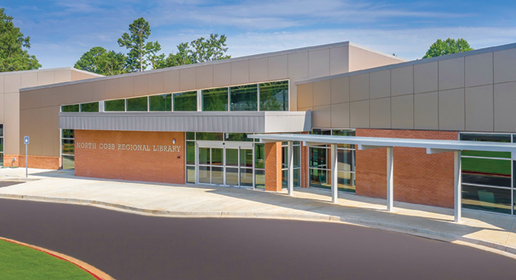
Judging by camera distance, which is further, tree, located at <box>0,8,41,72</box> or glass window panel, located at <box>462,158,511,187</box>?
tree, located at <box>0,8,41,72</box>

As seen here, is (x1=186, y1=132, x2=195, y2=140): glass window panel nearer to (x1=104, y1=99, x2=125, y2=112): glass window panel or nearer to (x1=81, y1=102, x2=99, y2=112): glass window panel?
(x1=104, y1=99, x2=125, y2=112): glass window panel

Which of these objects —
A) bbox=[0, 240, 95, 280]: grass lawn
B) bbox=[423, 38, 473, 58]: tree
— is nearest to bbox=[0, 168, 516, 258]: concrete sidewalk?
bbox=[0, 240, 95, 280]: grass lawn

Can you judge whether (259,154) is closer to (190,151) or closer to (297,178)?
(297,178)

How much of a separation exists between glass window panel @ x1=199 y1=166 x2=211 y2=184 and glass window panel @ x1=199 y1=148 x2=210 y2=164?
33 cm

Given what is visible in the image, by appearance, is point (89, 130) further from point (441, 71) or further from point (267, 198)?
point (441, 71)

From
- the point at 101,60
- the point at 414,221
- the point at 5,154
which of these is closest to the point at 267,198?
the point at 414,221

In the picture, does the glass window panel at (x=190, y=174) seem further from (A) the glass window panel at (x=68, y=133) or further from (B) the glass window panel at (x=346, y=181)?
(A) the glass window panel at (x=68, y=133)

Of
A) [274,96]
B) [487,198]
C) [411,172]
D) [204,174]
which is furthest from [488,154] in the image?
[204,174]

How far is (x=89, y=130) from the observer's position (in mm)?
28297

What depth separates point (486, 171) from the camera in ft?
52.6

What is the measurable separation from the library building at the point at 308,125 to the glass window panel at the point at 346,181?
0.07 m

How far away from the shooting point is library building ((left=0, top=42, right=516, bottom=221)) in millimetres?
15688

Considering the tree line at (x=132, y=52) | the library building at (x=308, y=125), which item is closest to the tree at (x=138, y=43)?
the tree line at (x=132, y=52)

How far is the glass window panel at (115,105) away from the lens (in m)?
29.6
